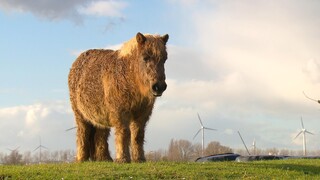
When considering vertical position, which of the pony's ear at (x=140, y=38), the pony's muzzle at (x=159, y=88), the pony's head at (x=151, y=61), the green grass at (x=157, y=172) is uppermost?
the pony's ear at (x=140, y=38)

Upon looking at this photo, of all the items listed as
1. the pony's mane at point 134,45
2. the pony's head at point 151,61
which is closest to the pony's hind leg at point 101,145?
the pony's mane at point 134,45

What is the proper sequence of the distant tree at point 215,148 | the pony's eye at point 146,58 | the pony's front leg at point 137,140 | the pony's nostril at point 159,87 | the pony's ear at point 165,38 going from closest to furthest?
the pony's nostril at point 159,87
the pony's eye at point 146,58
the pony's ear at point 165,38
the pony's front leg at point 137,140
the distant tree at point 215,148

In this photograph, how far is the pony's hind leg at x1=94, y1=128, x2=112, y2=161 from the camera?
55.2 ft

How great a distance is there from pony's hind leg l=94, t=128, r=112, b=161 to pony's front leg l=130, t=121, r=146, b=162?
6.70 ft

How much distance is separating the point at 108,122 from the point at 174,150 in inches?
1513

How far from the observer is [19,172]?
12891 mm

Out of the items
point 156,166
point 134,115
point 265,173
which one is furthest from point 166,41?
point 265,173

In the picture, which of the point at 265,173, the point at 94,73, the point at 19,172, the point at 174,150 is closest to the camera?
the point at 19,172

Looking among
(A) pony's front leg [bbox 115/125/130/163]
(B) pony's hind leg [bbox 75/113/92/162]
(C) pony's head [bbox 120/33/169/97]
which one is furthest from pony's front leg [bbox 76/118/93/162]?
(C) pony's head [bbox 120/33/169/97]

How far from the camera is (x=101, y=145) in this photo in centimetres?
1689

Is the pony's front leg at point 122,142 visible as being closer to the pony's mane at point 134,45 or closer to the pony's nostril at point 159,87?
the pony's nostril at point 159,87

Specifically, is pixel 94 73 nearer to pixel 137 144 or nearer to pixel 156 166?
pixel 137 144

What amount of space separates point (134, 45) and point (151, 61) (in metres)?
1.11

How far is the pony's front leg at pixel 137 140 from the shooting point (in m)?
15.0
